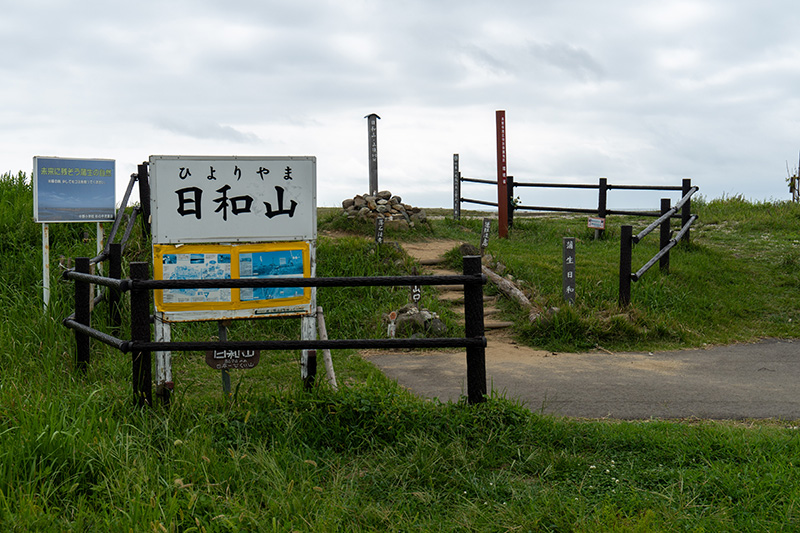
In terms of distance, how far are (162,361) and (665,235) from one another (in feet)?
28.9

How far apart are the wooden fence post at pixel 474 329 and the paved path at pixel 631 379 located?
0.16 m

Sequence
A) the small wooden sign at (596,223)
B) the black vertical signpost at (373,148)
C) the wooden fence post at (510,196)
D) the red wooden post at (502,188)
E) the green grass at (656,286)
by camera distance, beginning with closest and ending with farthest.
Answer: the green grass at (656,286) → the small wooden sign at (596,223) → the red wooden post at (502,188) → the wooden fence post at (510,196) → the black vertical signpost at (373,148)

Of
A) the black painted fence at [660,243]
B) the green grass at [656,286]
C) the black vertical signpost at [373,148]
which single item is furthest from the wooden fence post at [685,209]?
the black vertical signpost at [373,148]

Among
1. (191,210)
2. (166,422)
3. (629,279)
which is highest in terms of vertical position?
(191,210)

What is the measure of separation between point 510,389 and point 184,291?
305cm

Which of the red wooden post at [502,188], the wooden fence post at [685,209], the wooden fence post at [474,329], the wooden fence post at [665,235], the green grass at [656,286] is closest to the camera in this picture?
the wooden fence post at [474,329]

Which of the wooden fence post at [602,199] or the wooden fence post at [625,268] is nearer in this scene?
the wooden fence post at [625,268]

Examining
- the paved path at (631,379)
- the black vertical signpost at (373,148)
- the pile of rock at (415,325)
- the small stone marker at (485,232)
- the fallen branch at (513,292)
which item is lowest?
the paved path at (631,379)

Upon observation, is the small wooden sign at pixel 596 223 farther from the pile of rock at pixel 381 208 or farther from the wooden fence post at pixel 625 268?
the pile of rock at pixel 381 208

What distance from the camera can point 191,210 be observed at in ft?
18.1

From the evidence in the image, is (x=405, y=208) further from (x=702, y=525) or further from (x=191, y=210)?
(x=702, y=525)

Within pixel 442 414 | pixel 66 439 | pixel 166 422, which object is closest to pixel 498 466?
pixel 442 414

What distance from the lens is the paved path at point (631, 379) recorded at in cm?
586

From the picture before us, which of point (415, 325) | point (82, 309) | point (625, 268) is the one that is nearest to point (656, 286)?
point (625, 268)
